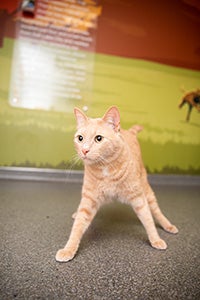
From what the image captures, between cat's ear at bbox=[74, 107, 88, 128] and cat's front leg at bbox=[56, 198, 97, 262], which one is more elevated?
cat's ear at bbox=[74, 107, 88, 128]

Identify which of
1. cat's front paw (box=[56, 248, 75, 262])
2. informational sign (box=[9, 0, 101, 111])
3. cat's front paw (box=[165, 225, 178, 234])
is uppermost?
informational sign (box=[9, 0, 101, 111])

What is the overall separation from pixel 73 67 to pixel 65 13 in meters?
0.51

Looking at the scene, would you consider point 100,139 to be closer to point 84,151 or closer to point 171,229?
point 84,151

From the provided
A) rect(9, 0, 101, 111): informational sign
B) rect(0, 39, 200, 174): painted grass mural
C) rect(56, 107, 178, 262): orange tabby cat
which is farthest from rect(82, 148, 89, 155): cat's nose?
rect(9, 0, 101, 111): informational sign

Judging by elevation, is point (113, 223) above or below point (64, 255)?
below

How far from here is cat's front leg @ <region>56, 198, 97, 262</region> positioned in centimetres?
75

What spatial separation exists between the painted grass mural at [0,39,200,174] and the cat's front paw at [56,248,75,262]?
129 cm

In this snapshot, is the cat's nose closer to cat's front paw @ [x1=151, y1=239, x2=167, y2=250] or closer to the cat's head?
the cat's head

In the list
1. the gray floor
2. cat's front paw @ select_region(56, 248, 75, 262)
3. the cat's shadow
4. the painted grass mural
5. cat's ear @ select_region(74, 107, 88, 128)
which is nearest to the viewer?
the gray floor

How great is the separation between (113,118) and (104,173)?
7.9 inches

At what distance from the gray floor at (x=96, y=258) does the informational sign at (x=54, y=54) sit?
110cm

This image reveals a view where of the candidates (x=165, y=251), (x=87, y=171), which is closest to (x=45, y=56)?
(x=87, y=171)

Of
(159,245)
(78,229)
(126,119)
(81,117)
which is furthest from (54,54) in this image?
(159,245)

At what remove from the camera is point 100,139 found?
783 millimetres
